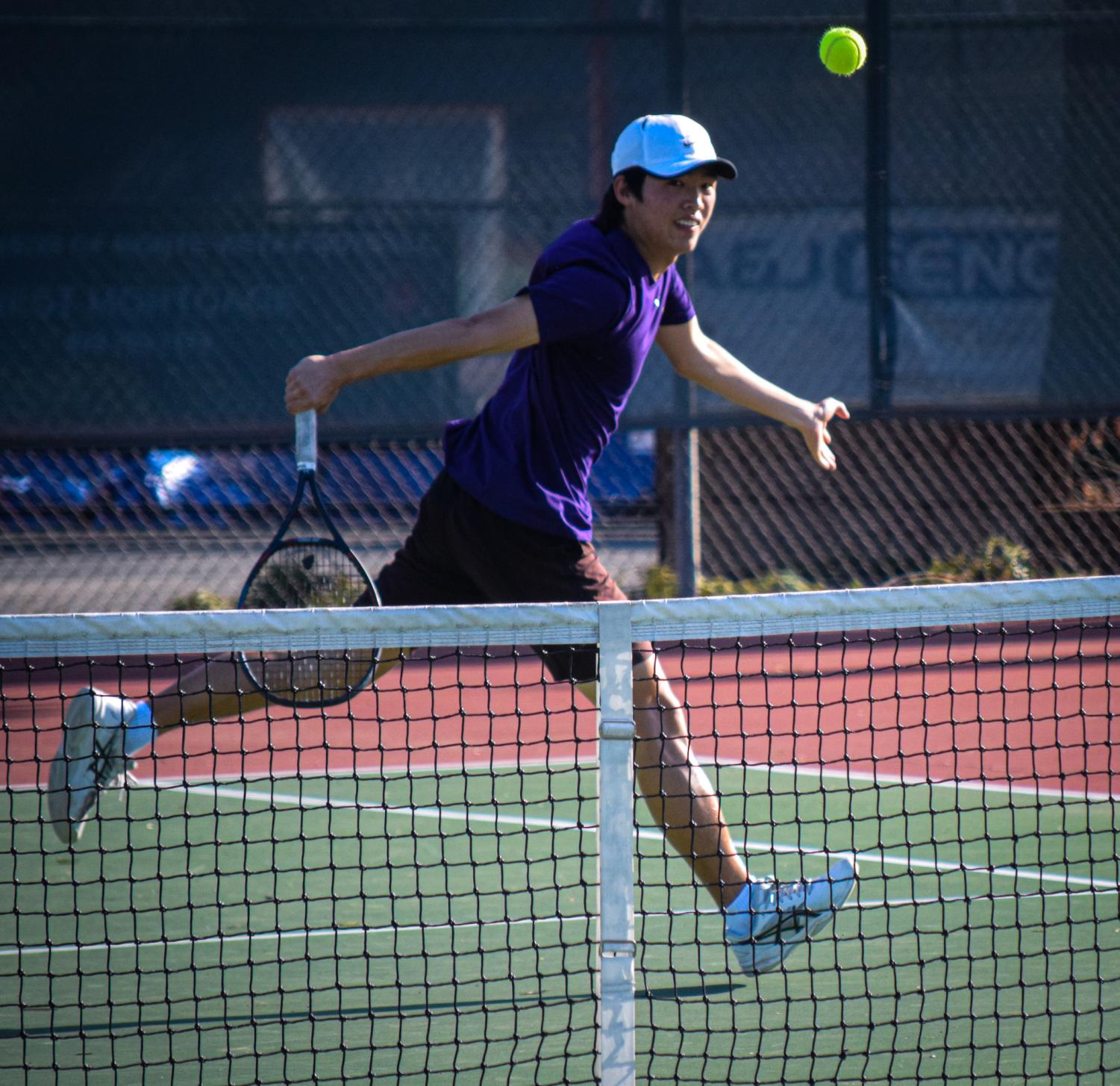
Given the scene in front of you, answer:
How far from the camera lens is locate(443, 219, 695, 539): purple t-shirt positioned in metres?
3.01

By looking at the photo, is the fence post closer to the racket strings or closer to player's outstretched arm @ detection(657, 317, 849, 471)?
the racket strings

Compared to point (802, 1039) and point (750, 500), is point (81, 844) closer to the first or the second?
point (802, 1039)

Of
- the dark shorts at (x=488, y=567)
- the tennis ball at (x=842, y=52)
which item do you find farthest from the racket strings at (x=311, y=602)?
the tennis ball at (x=842, y=52)

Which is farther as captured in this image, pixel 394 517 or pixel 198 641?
pixel 394 517

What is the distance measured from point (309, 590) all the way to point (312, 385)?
1.51m

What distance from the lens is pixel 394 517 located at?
331 inches

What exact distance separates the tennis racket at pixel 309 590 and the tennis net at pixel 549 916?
86 millimetres

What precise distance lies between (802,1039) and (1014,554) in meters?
6.71

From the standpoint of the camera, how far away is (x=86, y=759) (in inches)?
134

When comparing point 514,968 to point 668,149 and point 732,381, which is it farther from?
point 668,149

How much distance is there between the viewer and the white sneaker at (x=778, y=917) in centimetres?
291

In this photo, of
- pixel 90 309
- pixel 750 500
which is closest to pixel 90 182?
pixel 90 309

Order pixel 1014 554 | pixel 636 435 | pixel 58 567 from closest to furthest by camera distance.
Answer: pixel 1014 554 < pixel 636 435 < pixel 58 567

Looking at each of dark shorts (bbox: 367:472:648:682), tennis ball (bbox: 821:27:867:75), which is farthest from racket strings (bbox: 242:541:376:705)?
tennis ball (bbox: 821:27:867:75)
